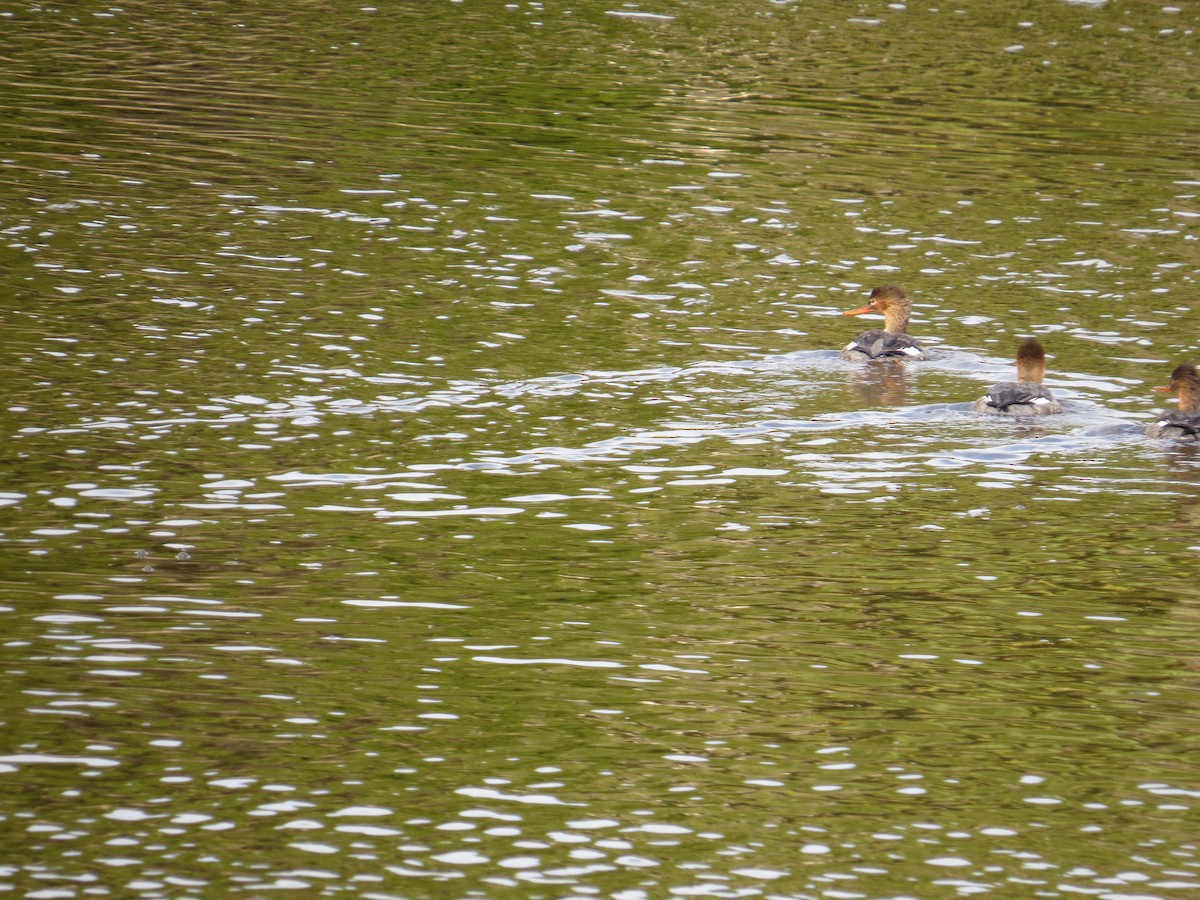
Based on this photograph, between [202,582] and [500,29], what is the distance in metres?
24.1

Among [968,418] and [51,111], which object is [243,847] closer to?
[968,418]

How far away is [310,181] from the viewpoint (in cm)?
2375

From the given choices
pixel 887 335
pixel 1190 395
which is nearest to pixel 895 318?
pixel 887 335

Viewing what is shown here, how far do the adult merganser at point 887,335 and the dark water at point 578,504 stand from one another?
0.35 metres

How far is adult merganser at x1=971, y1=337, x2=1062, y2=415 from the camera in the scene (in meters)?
16.2

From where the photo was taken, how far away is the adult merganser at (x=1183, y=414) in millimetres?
15719

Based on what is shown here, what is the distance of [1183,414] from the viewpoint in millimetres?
15766

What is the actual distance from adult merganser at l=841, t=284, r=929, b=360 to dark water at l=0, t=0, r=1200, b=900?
35 centimetres

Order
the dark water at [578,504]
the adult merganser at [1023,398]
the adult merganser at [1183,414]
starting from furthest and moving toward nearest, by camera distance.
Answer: the adult merganser at [1023,398], the adult merganser at [1183,414], the dark water at [578,504]

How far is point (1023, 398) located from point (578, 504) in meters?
4.33

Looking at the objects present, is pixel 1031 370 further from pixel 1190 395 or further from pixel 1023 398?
pixel 1190 395

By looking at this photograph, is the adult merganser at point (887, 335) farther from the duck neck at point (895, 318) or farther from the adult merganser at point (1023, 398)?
the adult merganser at point (1023, 398)

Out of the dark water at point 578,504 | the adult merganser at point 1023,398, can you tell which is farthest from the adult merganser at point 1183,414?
the adult merganser at point 1023,398

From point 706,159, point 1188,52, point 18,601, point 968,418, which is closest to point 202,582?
point 18,601
